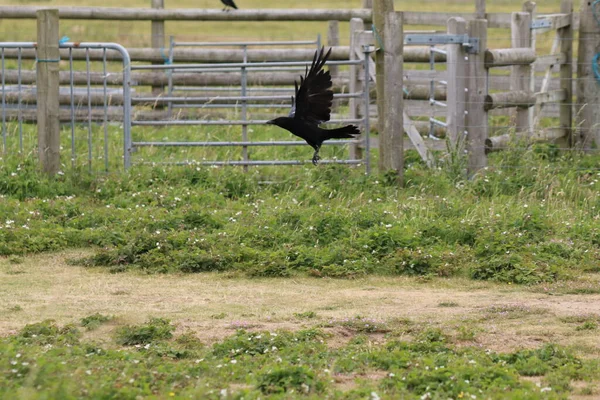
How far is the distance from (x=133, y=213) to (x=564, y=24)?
6.52 meters

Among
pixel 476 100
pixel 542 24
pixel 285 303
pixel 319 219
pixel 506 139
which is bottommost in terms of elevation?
pixel 285 303

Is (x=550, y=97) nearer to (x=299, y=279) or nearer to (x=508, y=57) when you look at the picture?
(x=508, y=57)

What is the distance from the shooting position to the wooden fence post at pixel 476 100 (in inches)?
423

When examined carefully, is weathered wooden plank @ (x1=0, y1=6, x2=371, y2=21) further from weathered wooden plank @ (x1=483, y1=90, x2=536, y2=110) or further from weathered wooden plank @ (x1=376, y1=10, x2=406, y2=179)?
weathered wooden plank @ (x1=376, y1=10, x2=406, y2=179)

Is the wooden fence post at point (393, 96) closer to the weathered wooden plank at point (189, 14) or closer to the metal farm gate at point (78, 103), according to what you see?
the metal farm gate at point (78, 103)

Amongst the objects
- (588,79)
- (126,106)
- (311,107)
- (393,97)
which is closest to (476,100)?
(393,97)

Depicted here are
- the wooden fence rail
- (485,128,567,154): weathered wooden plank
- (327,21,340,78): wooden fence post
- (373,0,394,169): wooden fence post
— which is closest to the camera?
(373,0,394,169): wooden fence post

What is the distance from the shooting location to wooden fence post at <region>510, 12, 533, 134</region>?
38.4ft

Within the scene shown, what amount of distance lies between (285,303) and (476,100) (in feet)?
15.0

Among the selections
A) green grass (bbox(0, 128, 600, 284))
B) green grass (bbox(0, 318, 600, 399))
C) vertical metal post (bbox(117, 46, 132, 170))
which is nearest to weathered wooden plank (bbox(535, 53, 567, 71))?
green grass (bbox(0, 128, 600, 284))

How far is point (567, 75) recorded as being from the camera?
500 inches

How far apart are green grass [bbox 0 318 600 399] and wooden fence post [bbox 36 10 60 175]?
4975mm

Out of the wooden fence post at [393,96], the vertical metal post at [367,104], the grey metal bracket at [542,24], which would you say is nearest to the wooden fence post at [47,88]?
the vertical metal post at [367,104]

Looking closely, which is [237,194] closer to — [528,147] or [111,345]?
[528,147]
